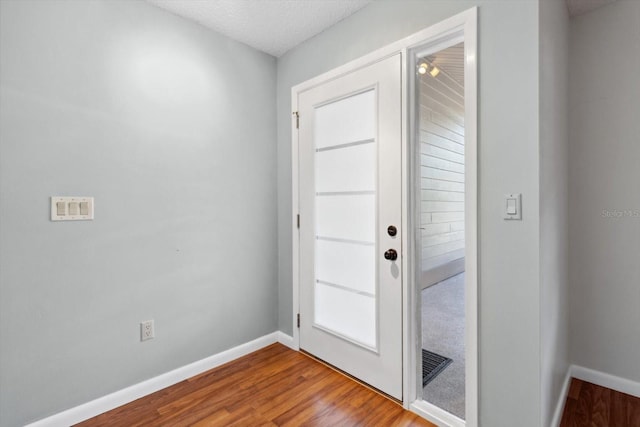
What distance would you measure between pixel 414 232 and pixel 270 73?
1914 mm

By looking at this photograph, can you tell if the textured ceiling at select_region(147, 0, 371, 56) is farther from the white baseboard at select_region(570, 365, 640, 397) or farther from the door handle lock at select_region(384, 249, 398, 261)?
the white baseboard at select_region(570, 365, 640, 397)

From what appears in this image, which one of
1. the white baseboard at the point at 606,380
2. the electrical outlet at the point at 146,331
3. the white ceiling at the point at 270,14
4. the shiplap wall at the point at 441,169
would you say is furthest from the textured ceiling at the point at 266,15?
the white baseboard at the point at 606,380

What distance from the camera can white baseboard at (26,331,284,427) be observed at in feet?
5.65

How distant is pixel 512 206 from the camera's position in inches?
56.8

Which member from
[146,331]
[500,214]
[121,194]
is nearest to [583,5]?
[500,214]

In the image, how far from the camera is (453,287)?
3949 millimetres

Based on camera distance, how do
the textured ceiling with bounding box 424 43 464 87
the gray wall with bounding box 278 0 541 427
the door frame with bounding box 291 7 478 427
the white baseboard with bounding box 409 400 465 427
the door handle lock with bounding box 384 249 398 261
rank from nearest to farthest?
the gray wall with bounding box 278 0 541 427
the door frame with bounding box 291 7 478 427
the white baseboard with bounding box 409 400 465 427
the door handle lock with bounding box 384 249 398 261
the textured ceiling with bounding box 424 43 464 87

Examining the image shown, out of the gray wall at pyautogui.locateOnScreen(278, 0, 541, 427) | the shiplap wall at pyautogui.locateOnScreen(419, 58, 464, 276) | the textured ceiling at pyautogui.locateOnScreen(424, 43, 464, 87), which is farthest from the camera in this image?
the shiplap wall at pyautogui.locateOnScreen(419, 58, 464, 276)

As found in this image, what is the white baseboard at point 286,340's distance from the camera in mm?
2648

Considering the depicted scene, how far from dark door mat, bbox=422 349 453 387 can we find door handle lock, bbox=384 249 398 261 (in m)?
0.94

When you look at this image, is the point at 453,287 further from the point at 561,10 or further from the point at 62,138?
the point at 62,138

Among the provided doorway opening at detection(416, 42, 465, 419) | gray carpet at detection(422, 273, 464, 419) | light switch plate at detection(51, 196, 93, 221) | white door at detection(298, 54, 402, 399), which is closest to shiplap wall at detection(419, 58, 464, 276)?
doorway opening at detection(416, 42, 465, 419)

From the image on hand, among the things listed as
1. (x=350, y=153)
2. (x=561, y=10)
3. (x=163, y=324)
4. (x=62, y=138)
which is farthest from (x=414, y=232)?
(x=62, y=138)

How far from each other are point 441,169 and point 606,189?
1478 millimetres
